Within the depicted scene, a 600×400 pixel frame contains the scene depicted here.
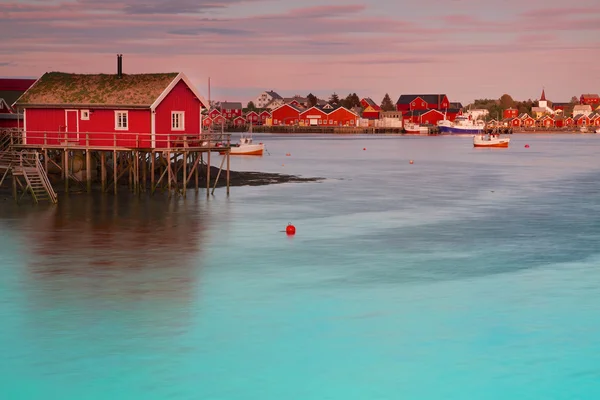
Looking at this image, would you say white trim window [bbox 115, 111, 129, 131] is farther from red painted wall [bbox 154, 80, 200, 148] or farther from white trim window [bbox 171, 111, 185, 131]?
white trim window [bbox 171, 111, 185, 131]

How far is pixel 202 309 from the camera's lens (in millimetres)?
23547

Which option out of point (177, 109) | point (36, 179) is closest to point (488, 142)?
point (177, 109)

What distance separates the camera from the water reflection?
2642cm

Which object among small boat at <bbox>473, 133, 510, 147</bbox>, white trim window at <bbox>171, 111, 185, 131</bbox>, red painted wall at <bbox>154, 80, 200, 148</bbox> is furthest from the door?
small boat at <bbox>473, 133, 510, 147</bbox>

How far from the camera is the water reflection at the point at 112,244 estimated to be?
26.4 metres

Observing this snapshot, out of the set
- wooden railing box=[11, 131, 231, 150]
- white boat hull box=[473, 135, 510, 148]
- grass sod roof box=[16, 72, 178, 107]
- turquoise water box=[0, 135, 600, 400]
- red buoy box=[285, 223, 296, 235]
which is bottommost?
turquoise water box=[0, 135, 600, 400]

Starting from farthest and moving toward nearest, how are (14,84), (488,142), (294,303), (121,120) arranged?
(488,142)
(14,84)
(121,120)
(294,303)

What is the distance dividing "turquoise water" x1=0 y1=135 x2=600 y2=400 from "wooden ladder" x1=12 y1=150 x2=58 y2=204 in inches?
72.5

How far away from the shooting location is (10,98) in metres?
84.0

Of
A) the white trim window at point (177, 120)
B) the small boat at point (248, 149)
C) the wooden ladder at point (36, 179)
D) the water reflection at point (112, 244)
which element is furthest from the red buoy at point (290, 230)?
the small boat at point (248, 149)

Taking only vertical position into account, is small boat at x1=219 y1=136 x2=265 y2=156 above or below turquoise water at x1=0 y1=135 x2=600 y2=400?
above

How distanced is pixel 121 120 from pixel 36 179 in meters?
6.23

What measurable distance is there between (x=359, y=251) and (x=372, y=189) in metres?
29.6

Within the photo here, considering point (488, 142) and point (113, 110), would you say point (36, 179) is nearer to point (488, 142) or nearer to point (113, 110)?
point (113, 110)
